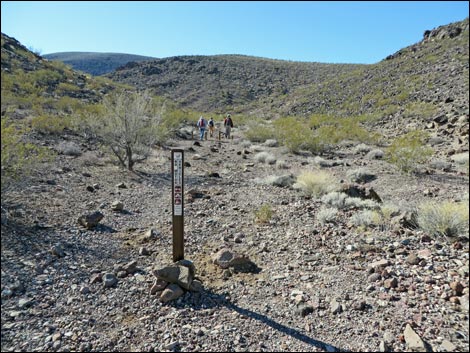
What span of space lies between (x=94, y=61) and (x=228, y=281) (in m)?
107

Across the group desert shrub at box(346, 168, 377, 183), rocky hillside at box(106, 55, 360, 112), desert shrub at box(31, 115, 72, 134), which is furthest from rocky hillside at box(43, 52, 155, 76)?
desert shrub at box(346, 168, 377, 183)

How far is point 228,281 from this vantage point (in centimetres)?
466

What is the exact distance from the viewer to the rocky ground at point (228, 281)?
11.4 ft

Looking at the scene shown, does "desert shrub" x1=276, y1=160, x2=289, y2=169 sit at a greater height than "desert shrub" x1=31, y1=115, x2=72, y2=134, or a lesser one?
lesser

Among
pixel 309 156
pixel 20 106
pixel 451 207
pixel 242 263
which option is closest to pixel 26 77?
pixel 20 106

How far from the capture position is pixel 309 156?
52.4 ft

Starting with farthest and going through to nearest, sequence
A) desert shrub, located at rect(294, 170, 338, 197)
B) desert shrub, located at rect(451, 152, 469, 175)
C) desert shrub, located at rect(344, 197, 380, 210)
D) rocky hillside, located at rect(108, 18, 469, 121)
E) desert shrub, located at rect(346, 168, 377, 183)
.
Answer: rocky hillside, located at rect(108, 18, 469, 121)
desert shrub, located at rect(451, 152, 469, 175)
desert shrub, located at rect(346, 168, 377, 183)
desert shrub, located at rect(294, 170, 338, 197)
desert shrub, located at rect(344, 197, 380, 210)

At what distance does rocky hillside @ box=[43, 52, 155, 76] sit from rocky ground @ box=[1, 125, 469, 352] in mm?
90749

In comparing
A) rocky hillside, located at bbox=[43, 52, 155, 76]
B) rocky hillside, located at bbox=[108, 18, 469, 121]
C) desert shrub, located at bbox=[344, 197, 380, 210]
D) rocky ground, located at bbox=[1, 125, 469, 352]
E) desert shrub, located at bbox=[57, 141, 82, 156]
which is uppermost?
rocky hillside, located at bbox=[43, 52, 155, 76]

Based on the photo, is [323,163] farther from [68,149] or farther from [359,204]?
[68,149]

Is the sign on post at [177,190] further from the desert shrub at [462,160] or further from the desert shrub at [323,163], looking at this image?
the desert shrub at [462,160]

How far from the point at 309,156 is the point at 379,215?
9827mm

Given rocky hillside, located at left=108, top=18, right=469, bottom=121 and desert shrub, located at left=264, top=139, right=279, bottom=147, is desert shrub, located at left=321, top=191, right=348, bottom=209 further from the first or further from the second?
rocky hillside, located at left=108, top=18, right=469, bottom=121

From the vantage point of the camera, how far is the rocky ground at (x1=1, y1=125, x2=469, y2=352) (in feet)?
11.4
